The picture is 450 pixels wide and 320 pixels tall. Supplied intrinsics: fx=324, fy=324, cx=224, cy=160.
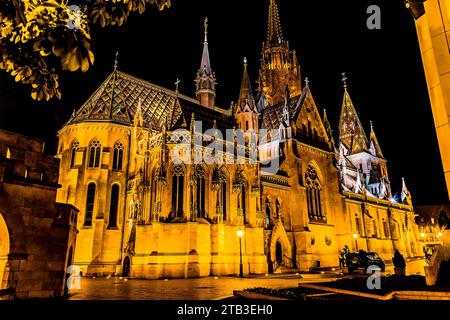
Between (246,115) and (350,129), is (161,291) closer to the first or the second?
(246,115)

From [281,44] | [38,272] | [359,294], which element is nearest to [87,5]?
[38,272]

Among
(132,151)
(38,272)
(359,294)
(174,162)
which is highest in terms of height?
(132,151)

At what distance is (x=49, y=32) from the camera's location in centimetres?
411

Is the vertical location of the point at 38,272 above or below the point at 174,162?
below

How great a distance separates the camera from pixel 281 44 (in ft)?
178

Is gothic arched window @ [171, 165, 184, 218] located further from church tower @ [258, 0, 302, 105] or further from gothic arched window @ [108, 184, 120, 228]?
church tower @ [258, 0, 302, 105]

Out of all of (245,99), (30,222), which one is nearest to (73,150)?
(245,99)

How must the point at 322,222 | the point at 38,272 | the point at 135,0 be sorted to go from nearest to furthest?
the point at 135,0
the point at 38,272
the point at 322,222

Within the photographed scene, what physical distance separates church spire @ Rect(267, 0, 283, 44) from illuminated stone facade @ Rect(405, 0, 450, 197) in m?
50.8

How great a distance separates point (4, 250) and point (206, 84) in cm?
3916

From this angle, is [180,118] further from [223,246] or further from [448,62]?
[448,62]

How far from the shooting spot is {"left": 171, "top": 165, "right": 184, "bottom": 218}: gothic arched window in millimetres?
25264

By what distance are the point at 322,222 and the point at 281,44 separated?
105ft

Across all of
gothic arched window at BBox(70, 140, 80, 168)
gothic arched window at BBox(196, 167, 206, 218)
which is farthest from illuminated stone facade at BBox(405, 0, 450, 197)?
gothic arched window at BBox(70, 140, 80, 168)
